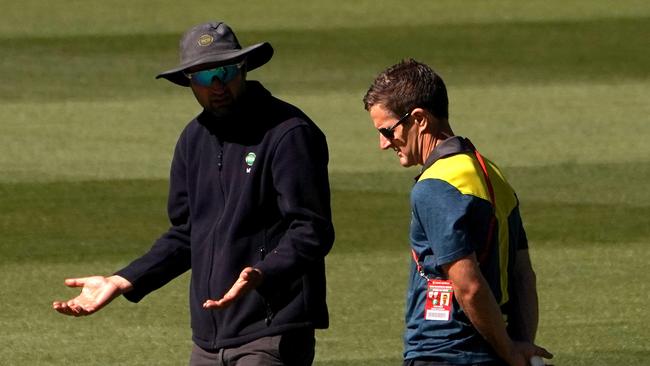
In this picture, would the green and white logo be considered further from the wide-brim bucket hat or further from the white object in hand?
the white object in hand

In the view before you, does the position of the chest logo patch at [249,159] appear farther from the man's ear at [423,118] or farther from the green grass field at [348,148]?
the green grass field at [348,148]

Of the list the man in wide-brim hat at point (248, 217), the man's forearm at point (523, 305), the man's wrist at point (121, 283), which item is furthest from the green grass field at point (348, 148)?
the man's forearm at point (523, 305)

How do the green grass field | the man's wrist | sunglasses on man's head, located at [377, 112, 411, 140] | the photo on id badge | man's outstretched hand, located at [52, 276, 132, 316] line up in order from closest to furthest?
the photo on id badge
sunglasses on man's head, located at [377, 112, 411, 140]
man's outstretched hand, located at [52, 276, 132, 316]
the man's wrist
the green grass field

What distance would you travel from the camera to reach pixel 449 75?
21.1 meters

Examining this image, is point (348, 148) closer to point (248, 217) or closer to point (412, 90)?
point (248, 217)

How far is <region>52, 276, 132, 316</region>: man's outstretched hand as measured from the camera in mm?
6195

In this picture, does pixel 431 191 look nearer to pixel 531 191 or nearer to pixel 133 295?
pixel 133 295

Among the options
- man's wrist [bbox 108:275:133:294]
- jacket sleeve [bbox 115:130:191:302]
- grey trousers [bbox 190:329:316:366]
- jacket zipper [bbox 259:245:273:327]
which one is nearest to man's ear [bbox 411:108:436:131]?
jacket zipper [bbox 259:245:273:327]

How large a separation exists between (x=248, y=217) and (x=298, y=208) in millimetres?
206

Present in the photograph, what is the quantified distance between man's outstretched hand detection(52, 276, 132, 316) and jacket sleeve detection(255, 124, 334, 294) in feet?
2.17

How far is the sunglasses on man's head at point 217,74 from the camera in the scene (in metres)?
6.13

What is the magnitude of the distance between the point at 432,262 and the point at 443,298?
0.40 feet

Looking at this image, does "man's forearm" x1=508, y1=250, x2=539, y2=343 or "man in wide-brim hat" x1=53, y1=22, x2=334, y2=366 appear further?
"man in wide-brim hat" x1=53, y1=22, x2=334, y2=366

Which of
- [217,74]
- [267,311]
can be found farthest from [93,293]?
[217,74]
